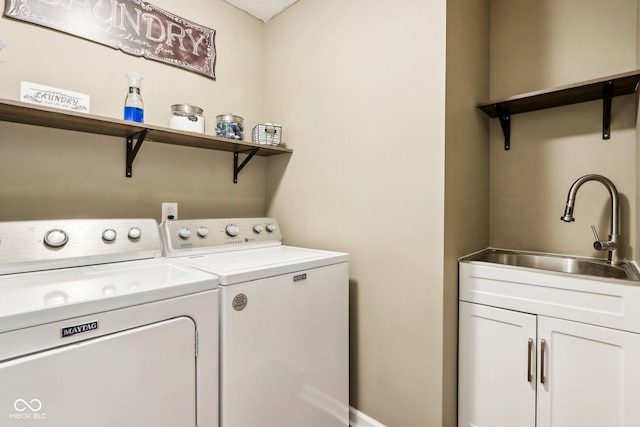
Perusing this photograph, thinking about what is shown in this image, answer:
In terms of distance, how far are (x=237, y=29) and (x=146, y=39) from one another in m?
0.64

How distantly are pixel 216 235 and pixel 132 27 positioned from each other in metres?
1.18

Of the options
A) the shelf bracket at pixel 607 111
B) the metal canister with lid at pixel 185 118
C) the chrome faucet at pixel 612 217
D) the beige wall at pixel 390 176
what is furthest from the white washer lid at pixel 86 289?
the shelf bracket at pixel 607 111

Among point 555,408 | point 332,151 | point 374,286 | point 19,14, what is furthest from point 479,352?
point 19,14

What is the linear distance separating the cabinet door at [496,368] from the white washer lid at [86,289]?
1190mm

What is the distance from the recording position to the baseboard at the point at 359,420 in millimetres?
1636

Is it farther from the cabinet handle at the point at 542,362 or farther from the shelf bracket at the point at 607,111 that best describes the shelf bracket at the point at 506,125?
the cabinet handle at the point at 542,362

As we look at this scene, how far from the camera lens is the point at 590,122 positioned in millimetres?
1602

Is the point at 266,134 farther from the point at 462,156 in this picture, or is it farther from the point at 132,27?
the point at 462,156

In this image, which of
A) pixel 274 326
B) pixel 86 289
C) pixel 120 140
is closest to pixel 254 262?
pixel 274 326

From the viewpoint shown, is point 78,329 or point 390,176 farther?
point 390,176

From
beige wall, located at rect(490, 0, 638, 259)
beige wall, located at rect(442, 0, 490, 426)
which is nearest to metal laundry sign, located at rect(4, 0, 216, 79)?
beige wall, located at rect(442, 0, 490, 426)

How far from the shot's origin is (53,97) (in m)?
1.34

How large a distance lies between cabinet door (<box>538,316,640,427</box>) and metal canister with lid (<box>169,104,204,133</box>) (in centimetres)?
185

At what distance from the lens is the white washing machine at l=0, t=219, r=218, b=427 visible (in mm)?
774
